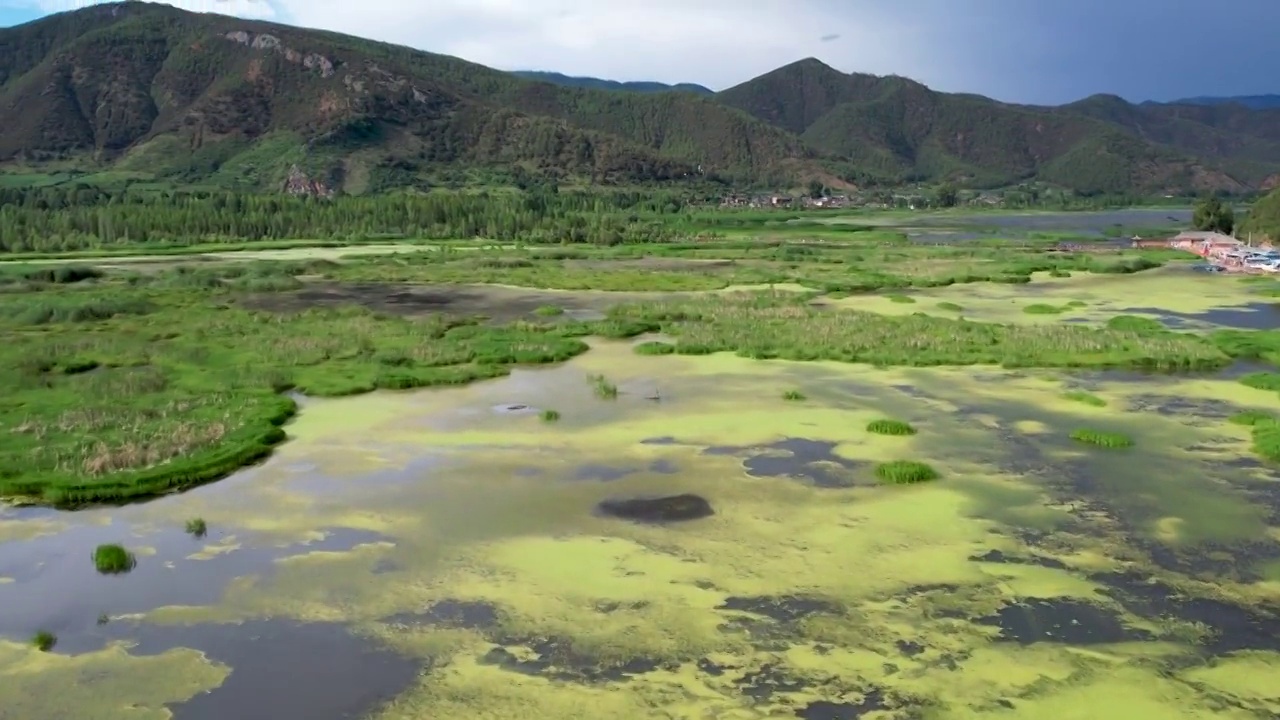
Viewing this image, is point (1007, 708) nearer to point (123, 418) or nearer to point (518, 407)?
point (518, 407)

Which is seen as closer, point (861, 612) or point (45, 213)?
point (861, 612)

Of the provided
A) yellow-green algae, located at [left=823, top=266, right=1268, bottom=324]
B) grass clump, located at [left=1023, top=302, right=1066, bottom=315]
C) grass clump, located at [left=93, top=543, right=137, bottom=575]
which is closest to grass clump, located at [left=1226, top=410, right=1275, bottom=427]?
yellow-green algae, located at [left=823, top=266, right=1268, bottom=324]

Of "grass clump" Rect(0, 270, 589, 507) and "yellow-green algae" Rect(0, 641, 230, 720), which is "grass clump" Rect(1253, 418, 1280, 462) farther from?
"yellow-green algae" Rect(0, 641, 230, 720)

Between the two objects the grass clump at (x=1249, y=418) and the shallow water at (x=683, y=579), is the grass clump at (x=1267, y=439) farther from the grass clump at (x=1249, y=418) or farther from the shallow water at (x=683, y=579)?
the shallow water at (x=683, y=579)

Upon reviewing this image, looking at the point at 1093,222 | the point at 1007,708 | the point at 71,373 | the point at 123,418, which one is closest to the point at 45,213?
the point at 71,373

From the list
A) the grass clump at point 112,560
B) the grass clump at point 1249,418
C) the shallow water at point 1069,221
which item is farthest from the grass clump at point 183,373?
the shallow water at point 1069,221
